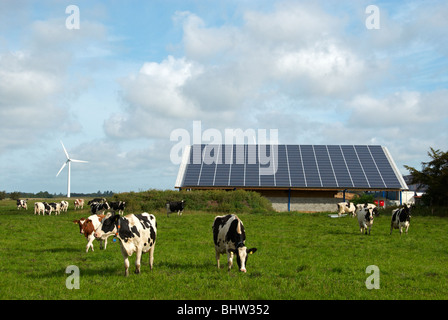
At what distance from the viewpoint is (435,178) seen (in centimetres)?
3347

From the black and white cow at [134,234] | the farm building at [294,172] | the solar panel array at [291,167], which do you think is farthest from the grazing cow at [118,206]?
the black and white cow at [134,234]

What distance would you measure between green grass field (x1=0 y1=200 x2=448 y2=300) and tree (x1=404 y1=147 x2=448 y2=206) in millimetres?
16057

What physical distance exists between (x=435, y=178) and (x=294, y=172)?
1316 cm

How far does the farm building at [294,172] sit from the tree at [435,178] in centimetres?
516

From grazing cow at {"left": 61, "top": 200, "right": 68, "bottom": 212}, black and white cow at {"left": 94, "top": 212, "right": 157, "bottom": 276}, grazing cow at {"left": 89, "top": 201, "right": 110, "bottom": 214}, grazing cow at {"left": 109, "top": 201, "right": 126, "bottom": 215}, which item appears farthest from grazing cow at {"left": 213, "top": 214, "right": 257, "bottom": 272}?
grazing cow at {"left": 61, "top": 200, "right": 68, "bottom": 212}

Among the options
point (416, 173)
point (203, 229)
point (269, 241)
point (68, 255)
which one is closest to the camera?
point (68, 255)

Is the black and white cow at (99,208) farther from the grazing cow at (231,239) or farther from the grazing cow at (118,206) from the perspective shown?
the grazing cow at (231,239)

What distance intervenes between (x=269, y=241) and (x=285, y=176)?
24835 millimetres

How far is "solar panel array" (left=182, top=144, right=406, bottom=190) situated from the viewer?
39.8 metres

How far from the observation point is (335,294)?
8.05 m

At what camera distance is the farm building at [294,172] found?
130 ft

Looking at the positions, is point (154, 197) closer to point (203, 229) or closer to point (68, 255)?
point (203, 229)

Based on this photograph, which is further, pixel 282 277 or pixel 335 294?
pixel 282 277
